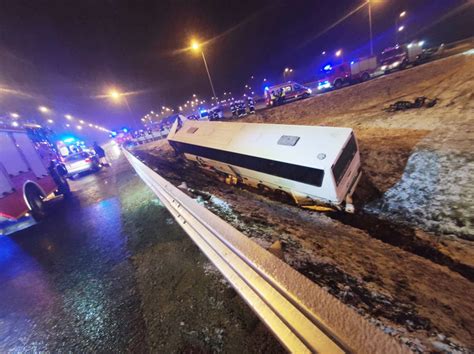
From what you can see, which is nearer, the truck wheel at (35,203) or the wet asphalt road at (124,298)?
the wet asphalt road at (124,298)

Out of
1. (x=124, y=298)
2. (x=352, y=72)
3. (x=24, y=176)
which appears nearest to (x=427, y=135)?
(x=124, y=298)

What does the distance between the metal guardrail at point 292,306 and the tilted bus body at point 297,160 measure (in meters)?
4.45

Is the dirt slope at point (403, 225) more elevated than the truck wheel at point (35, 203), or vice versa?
the truck wheel at point (35, 203)

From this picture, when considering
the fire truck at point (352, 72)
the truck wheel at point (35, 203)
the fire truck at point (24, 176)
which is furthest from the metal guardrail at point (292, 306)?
the fire truck at point (352, 72)

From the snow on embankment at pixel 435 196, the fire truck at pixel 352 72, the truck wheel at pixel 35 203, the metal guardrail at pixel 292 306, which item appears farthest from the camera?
the fire truck at pixel 352 72

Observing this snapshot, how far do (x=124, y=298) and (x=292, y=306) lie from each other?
237 cm

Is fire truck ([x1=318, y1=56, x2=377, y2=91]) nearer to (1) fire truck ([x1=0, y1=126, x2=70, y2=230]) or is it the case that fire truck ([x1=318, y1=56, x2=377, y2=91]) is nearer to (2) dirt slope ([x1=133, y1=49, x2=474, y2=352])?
(2) dirt slope ([x1=133, y1=49, x2=474, y2=352])

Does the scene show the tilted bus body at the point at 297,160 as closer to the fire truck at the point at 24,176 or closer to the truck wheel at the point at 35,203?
the truck wheel at the point at 35,203

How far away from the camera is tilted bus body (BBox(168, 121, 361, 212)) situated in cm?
608

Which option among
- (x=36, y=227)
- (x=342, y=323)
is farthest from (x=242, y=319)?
(x=36, y=227)

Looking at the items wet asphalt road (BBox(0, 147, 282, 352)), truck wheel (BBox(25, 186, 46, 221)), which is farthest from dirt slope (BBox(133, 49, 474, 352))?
truck wheel (BBox(25, 186, 46, 221))

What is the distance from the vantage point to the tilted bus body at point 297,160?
608cm

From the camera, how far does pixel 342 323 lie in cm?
139

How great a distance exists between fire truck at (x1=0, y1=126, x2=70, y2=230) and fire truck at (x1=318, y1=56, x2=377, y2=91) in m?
26.9
